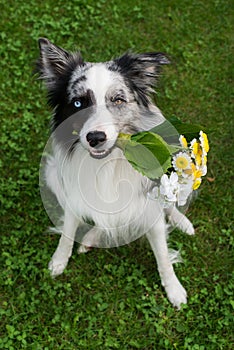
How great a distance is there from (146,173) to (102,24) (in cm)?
255

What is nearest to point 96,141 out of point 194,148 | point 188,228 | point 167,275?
point 194,148

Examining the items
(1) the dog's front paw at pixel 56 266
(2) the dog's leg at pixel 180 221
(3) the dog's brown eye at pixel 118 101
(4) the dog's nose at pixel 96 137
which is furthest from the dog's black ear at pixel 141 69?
(1) the dog's front paw at pixel 56 266

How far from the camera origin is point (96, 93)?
2508 mm

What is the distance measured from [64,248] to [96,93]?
4.01ft

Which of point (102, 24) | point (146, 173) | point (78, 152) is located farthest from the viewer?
point (102, 24)

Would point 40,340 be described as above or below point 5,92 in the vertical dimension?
below

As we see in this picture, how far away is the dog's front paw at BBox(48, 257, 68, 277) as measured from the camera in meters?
3.39

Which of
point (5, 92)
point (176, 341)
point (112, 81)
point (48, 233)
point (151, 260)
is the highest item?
point (112, 81)

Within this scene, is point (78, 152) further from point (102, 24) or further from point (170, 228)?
point (102, 24)

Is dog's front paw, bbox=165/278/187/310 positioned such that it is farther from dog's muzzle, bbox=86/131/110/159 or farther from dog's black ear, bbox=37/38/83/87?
dog's black ear, bbox=37/38/83/87

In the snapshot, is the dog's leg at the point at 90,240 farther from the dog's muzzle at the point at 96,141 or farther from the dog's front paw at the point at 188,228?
the dog's muzzle at the point at 96,141

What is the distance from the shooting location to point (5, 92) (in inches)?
169

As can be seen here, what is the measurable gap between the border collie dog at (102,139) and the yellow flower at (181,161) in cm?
28

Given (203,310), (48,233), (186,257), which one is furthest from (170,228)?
(48,233)
